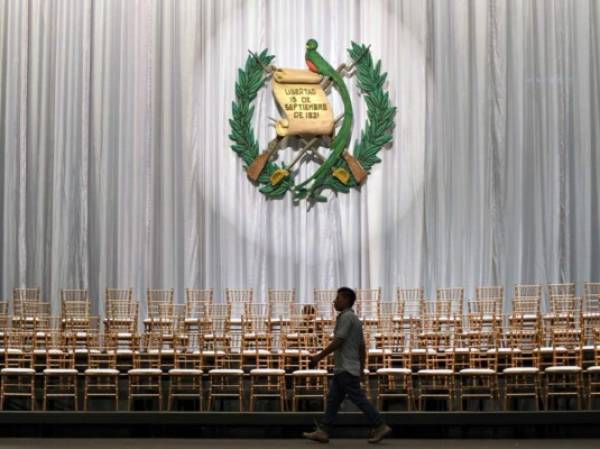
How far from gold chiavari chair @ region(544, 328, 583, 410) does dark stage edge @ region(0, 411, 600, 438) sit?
425 mm

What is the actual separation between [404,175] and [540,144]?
5.91 ft

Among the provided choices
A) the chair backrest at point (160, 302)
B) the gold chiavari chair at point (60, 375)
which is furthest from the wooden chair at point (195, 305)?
the gold chiavari chair at point (60, 375)

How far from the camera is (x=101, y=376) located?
11.0m

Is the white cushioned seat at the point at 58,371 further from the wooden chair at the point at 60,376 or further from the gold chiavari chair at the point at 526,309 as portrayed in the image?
the gold chiavari chair at the point at 526,309

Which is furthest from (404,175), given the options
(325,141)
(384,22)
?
(384,22)

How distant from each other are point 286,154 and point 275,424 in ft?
16.6

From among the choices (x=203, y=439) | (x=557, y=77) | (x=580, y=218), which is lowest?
(x=203, y=439)

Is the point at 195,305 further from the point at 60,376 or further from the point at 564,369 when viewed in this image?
the point at 564,369

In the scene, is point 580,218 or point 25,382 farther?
point 580,218

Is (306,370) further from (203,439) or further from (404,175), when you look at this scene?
(404,175)

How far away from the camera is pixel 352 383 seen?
8875 millimetres

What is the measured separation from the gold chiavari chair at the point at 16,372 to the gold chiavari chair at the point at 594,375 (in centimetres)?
544

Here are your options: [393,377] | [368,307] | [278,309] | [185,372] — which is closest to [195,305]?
[278,309]

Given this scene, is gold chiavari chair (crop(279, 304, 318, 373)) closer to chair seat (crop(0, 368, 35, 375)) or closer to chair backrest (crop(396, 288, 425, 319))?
chair backrest (crop(396, 288, 425, 319))
